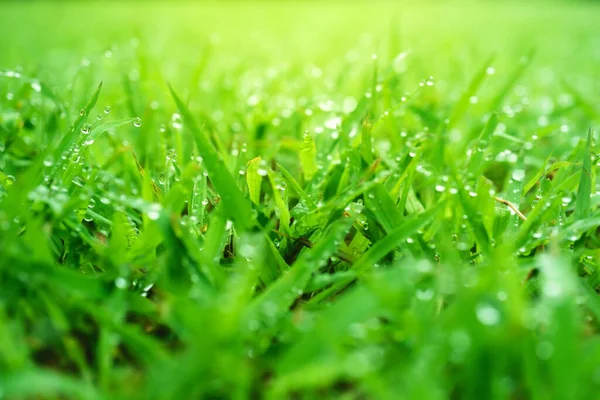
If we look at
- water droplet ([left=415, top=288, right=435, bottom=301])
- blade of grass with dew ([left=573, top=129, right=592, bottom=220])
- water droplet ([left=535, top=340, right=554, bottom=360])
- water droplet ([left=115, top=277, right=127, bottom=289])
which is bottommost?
blade of grass with dew ([left=573, top=129, right=592, bottom=220])

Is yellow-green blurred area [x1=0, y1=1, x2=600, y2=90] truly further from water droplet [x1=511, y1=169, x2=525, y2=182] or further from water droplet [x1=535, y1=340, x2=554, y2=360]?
water droplet [x1=535, y1=340, x2=554, y2=360]

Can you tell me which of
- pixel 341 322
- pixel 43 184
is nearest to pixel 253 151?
pixel 43 184

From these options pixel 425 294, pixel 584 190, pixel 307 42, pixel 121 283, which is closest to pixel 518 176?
pixel 584 190

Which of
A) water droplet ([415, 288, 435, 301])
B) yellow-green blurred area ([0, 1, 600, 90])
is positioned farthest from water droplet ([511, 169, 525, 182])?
yellow-green blurred area ([0, 1, 600, 90])

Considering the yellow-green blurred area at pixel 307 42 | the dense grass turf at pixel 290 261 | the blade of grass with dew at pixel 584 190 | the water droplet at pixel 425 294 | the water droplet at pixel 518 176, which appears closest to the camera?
the dense grass turf at pixel 290 261

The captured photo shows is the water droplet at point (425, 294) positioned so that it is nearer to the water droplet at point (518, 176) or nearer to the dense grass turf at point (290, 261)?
the dense grass turf at point (290, 261)

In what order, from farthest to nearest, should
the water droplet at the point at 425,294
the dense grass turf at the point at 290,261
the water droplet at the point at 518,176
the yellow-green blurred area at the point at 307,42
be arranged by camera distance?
the yellow-green blurred area at the point at 307,42, the water droplet at the point at 518,176, the water droplet at the point at 425,294, the dense grass turf at the point at 290,261

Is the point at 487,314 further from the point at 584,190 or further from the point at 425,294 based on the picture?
the point at 584,190

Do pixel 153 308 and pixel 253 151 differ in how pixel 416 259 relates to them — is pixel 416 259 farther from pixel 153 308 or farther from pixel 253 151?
pixel 253 151

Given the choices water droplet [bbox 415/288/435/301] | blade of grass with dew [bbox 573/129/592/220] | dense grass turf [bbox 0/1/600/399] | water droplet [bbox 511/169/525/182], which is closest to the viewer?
dense grass turf [bbox 0/1/600/399]

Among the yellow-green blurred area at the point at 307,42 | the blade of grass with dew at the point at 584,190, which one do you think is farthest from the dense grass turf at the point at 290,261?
the yellow-green blurred area at the point at 307,42

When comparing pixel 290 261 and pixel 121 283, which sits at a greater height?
pixel 121 283
